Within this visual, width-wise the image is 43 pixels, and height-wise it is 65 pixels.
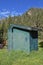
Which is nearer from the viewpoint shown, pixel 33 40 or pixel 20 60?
pixel 20 60

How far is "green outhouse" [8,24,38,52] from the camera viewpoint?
18812mm

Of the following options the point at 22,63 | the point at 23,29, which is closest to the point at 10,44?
the point at 23,29

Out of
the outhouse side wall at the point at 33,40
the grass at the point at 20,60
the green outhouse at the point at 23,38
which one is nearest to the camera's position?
the grass at the point at 20,60

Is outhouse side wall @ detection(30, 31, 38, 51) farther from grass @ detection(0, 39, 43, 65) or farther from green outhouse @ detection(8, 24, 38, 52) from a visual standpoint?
grass @ detection(0, 39, 43, 65)

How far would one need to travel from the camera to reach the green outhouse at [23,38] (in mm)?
18812

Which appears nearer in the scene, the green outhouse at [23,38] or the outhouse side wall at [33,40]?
the green outhouse at [23,38]

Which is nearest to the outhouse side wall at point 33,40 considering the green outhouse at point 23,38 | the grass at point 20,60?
the green outhouse at point 23,38

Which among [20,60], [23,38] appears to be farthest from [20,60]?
[23,38]

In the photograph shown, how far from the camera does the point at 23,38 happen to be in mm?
19312

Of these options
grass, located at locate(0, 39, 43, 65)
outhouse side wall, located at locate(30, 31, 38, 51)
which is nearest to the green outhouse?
outhouse side wall, located at locate(30, 31, 38, 51)

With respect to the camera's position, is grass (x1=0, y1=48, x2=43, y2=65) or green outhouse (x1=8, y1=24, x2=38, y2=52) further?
green outhouse (x1=8, y1=24, x2=38, y2=52)

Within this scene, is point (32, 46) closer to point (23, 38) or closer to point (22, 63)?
point (23, 38)

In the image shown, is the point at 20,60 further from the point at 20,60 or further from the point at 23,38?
the point at 23,38

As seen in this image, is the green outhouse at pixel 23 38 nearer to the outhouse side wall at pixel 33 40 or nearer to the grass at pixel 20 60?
the outhouse side wall at pixel 33 40
